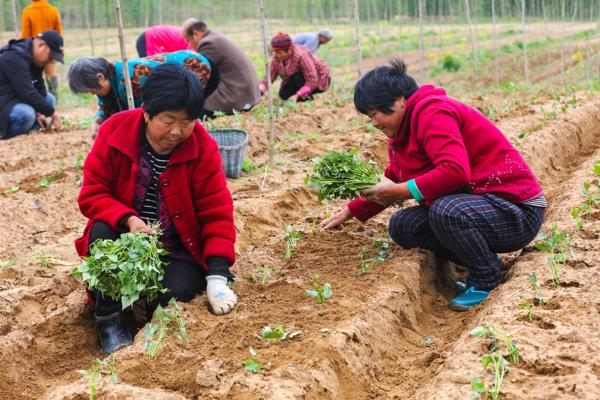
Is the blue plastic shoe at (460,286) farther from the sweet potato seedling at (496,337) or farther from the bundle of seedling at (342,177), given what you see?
the sweet potato seedling at (496,337)

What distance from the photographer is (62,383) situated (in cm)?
311

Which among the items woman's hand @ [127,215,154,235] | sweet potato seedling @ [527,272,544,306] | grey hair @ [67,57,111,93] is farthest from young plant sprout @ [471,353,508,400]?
grey hair @ [67,57,111,93]

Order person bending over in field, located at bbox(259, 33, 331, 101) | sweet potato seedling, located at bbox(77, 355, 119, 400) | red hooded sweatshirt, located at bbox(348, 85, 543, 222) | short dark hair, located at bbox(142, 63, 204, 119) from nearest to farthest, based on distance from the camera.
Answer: sweet potato seedling, located at bbox(77, 355, 119, 400) → short dark hair, located at bbox(142, 63, 204, 119) → red hooded sweatshirt, located at bbox(348, 85, 543, 222) → person bending over in field, located at bbox(259, 33, 331, 101)

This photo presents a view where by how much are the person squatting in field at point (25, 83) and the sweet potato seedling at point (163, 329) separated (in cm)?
520

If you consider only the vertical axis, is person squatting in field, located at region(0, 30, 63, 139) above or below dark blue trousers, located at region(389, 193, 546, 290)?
above

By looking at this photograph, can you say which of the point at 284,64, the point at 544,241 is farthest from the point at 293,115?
the point at 544,241

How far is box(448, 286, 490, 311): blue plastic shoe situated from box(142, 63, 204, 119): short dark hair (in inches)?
64.5

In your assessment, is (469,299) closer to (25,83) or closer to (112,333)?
(112,333)

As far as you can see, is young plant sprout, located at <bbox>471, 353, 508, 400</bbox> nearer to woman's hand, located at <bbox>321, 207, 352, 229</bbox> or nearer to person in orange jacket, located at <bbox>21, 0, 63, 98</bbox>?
woman's hand, located at <bbox>321, 207, 352, 229</bbox>

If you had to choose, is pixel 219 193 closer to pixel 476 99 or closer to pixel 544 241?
pixel 544 241

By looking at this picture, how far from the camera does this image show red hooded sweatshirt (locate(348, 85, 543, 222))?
3432 mm

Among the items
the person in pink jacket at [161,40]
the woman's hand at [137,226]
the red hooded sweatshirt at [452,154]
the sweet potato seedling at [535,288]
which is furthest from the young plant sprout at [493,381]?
the person in pink jacket at [161,40]

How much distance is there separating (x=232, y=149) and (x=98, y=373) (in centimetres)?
316

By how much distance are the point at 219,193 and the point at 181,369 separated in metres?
0.97
